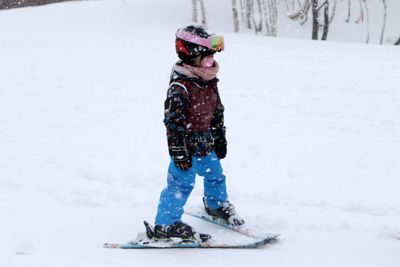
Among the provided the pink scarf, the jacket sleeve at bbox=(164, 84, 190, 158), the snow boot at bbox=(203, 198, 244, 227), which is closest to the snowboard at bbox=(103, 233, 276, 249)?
the snow boot at bbox=(203, 198, 244, 227)

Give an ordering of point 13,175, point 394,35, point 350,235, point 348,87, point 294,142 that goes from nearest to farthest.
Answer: point 350,235
point 13,175
point 294,142
point 348,87
point 394,35

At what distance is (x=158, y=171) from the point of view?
6.53 m

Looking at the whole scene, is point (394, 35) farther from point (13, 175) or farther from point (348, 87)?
point (13, 175)

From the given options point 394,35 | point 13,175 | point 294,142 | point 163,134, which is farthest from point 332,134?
point 394,35

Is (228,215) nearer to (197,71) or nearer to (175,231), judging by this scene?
(175,231)

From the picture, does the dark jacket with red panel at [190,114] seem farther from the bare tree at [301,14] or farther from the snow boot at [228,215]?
the bare tree at [301,14]

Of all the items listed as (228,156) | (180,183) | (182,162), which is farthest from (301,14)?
(182,162)

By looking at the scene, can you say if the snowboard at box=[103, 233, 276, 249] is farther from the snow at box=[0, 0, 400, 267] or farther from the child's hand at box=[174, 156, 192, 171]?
the child's hand at box=[174, 156, 192, 171]

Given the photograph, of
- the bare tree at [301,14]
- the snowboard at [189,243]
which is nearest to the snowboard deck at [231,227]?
the snowboard at [189,243]

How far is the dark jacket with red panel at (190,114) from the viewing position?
407 centimetres

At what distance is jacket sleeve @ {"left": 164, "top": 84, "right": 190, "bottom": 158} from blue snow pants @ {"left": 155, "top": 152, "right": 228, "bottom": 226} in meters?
0.19

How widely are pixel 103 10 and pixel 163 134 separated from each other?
20.4 metres

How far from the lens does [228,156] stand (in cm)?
727

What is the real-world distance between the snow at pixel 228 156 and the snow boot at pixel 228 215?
0.16 meters
